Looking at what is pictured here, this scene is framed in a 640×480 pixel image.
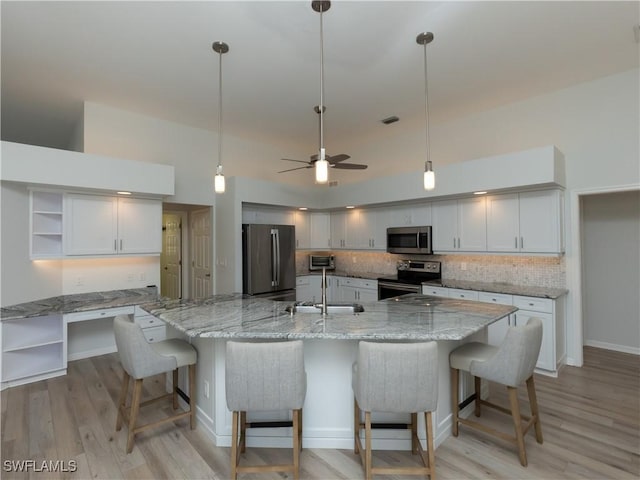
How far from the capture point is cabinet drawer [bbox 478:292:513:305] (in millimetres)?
3805

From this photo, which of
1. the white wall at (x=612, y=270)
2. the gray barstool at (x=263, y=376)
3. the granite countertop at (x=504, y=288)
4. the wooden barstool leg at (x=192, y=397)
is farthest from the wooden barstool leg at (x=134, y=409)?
the white wall at (x=612, y=270)

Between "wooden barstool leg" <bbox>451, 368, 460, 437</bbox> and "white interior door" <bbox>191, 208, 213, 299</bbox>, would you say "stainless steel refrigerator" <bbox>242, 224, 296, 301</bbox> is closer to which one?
"white interior door" <bbox>191, 208, 213, 299</bbox>

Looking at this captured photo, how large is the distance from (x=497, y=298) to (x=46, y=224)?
18.6 ft

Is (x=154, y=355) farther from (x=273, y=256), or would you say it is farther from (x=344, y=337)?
(x=273, y=256)

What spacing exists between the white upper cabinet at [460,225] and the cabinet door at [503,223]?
0.08 meters

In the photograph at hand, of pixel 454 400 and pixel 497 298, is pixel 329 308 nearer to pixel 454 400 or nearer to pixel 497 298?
pixel 454 400

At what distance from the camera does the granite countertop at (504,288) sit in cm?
362

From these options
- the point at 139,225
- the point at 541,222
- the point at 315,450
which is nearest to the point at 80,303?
the point at 139,225

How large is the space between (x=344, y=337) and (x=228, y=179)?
3766mm

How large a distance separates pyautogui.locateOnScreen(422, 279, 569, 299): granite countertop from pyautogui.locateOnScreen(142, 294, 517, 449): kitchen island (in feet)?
4.46

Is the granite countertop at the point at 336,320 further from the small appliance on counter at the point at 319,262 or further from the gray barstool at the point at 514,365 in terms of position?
the small appliance on counter at the point at 319,262

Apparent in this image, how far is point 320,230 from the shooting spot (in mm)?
6387

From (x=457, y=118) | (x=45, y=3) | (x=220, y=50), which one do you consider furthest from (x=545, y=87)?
(x=45, y=3)

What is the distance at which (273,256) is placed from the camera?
202 inches
